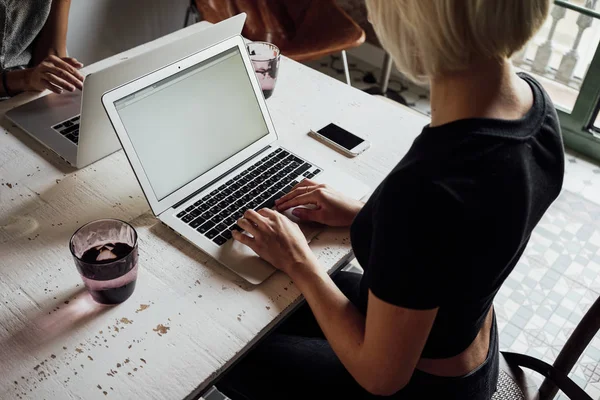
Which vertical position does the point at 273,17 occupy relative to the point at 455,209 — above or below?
below

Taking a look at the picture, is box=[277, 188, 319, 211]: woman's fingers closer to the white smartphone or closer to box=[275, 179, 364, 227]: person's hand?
box=[275, 179, 364, 227]: person's hand

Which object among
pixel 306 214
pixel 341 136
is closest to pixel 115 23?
pixel 341 136

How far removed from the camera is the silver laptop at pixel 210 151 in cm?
104

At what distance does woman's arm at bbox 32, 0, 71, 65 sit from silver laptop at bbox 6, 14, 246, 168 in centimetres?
46

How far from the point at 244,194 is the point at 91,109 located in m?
0.33

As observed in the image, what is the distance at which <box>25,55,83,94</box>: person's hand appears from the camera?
1367 millimetres

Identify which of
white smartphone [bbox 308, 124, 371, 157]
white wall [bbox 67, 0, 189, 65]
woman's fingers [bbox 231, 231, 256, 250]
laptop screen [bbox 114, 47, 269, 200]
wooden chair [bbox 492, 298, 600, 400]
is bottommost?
white wall [bbox 67, 0, 189, 65]

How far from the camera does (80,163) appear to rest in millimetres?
1204

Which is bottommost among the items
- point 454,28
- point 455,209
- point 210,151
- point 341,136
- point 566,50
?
point 566,50

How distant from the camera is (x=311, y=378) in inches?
42.4

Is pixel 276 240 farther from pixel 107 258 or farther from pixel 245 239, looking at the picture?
pixel 107 258

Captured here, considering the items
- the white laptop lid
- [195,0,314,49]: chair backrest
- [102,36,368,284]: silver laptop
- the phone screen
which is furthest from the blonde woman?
[195,0,314,49]: chair backrest

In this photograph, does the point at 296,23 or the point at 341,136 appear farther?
→ the point at 296,23

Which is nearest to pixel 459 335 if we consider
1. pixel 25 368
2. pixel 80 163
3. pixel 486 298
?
pixel 486 298
